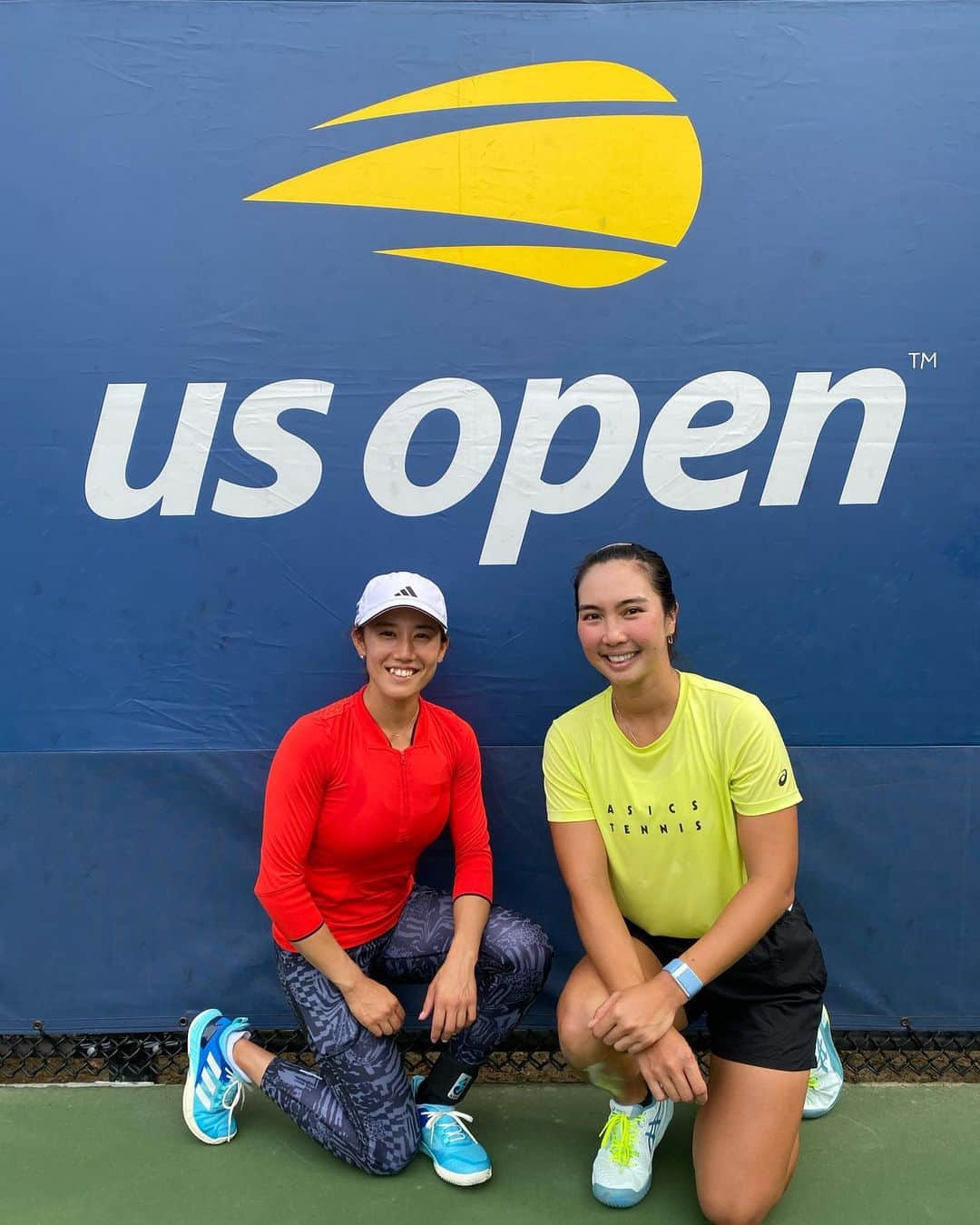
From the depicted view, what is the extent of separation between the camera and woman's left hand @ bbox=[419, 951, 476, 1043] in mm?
2068

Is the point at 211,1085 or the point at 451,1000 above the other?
the point at 451,1000

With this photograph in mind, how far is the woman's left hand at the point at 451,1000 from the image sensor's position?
2.07 metres

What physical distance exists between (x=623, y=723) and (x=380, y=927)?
698 mm

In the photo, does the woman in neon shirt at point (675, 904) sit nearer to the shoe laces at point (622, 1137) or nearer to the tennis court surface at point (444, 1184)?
the shoe laces at point (622, 1137)

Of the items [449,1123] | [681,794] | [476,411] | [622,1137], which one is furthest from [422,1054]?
[476,411]

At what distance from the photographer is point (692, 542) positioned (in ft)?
7.90

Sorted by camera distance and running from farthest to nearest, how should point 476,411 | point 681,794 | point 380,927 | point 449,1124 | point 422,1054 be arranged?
point 422,1054
point 476,411
point 380,927
point 449,1124
point 681,794

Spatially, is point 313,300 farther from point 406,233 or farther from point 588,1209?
point 588,1209

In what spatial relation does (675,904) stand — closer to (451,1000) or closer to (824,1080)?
(451,1000)

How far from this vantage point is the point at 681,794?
6.64 ft

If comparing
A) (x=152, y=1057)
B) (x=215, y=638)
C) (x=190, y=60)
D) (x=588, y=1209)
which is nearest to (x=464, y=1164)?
(x=588, y=1209)

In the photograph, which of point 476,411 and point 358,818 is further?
point 476,411

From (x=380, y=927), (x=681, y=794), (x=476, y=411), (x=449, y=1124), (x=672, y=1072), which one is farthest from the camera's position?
(x=476, y=411)

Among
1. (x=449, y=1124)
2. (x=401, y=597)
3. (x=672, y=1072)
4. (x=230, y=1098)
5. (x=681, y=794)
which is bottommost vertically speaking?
(x=230, y=1098)
